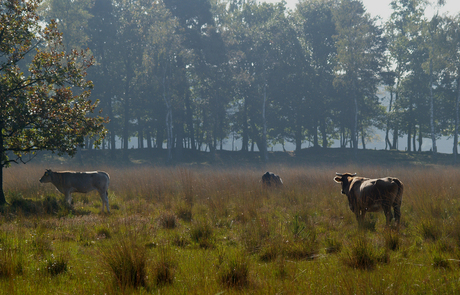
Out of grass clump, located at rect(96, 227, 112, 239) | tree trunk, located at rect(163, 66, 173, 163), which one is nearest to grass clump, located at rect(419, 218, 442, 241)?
grass clump, located at rect(96, 227, 112, 239)

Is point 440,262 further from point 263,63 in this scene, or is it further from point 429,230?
point 263,63

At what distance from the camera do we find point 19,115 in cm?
1009

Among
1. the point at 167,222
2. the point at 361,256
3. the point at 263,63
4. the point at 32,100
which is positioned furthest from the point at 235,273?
the point at 263,63

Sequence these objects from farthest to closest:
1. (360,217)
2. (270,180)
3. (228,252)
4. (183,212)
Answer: (270,180) < (183,212) < (360,217) < (228,252)

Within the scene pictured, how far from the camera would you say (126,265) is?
4242mm

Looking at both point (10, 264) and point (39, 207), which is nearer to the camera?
point (10, 264)

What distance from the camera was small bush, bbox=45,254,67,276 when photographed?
470 cm

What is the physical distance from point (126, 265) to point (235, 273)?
1.44 m

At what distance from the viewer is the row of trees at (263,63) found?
34038 millimetres

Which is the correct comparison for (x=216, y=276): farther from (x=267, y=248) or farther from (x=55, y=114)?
(x=55, y=114)

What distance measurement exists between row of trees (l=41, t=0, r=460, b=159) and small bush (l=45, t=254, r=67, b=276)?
98.1 ft

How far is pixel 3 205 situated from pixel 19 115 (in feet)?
9.12

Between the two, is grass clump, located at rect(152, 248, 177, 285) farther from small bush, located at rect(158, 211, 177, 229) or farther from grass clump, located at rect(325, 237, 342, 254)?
small bush, located at rect(158, 211, 177, 229)

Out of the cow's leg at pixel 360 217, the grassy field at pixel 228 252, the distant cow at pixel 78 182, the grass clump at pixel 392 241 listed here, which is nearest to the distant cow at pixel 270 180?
the grassy field at pixel 228 252
